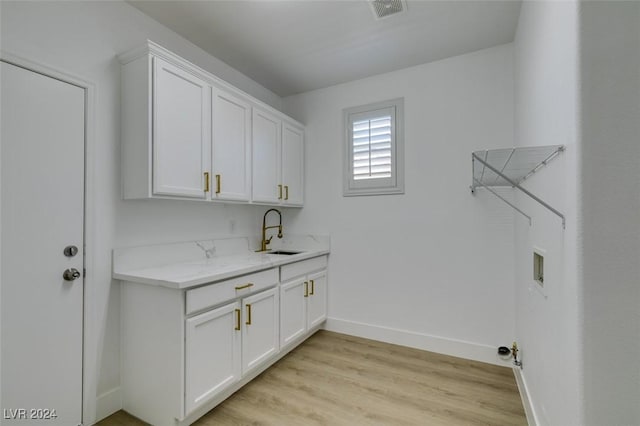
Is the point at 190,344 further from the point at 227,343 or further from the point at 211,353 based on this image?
the point at 227,343

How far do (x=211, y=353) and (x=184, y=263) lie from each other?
31.4 inches

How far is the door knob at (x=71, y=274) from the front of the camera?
5.71 ft

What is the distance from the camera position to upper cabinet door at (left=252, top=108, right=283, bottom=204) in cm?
276

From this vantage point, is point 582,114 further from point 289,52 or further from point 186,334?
point 289,52

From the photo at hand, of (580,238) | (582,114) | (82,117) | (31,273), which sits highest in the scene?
(82,117)

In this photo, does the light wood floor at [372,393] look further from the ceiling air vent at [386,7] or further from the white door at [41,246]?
the ceiling air vent at [386,7]

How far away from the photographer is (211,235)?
2701 millimetres

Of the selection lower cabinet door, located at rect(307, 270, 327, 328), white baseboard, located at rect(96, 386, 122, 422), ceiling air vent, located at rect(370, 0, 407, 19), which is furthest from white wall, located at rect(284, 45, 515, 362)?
white baseboard, located at rect(96, 386, 122, 422)

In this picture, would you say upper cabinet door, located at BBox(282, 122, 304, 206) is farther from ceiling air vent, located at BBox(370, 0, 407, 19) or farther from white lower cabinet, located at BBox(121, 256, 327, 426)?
ceiling air vent, located at BBox(370, 0, 407, 19)

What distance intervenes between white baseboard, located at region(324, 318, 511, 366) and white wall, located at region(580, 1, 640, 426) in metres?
1.89

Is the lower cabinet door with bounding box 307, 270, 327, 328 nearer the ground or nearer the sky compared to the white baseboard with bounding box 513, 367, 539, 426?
nearer the sky

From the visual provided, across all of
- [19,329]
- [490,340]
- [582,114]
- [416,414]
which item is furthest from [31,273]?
[490,340]

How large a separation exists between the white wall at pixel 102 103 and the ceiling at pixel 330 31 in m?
0.34

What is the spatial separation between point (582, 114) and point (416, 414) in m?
1.91
